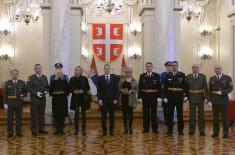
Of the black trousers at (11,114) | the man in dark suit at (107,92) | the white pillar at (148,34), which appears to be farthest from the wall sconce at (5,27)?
the man in dark suit at (107,92)

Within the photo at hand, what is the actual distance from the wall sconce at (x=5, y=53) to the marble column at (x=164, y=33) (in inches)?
314

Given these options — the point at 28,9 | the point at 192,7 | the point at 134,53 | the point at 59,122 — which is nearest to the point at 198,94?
the point at 59,122

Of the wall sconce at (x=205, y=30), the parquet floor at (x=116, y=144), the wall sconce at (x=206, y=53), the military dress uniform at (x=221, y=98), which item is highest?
the wall sconce at (x=205, y=30)

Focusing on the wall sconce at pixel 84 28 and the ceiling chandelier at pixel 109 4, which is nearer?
the ceiling chandelier at pixel 109 4

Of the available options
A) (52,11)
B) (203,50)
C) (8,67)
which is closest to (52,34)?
(52,11)

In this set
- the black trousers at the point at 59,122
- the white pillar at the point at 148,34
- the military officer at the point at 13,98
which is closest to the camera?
the military officer at the point at 13,98

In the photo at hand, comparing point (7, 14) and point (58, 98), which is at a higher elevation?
point (7, 14)

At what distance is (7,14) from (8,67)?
2.28m

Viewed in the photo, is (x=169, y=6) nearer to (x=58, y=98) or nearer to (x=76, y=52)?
(x=76, y=52)

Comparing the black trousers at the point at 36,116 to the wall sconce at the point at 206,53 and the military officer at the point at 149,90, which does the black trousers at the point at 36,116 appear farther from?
the wall sconce at the point at 206,53

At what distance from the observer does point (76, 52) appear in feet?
Answer: 43.4

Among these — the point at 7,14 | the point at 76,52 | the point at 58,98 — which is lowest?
the point at 58,98

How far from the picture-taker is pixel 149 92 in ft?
32.7

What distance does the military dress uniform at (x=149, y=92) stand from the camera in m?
9.94
